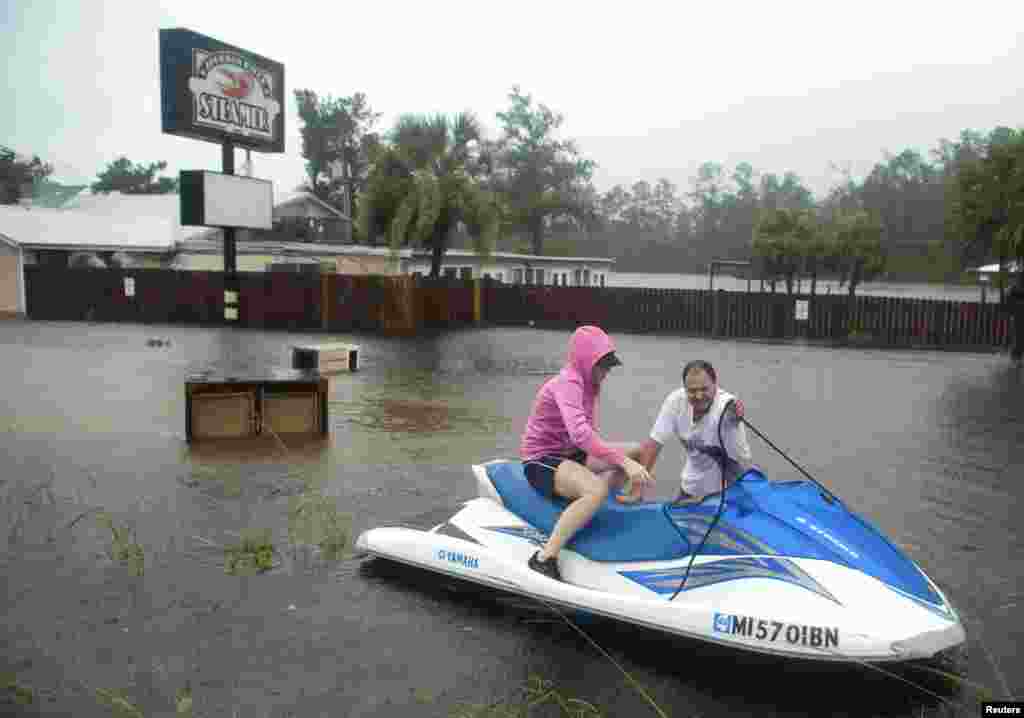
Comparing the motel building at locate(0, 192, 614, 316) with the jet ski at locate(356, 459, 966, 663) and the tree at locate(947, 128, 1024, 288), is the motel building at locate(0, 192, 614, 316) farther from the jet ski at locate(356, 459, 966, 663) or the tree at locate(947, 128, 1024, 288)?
the jet ski at locate(356, 459, 966, 663)

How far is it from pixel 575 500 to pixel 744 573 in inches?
44.1

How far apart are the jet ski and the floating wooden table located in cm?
523

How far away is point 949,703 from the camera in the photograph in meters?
4.36

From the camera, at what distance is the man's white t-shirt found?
5.73 m

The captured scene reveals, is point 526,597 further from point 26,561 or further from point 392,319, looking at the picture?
point 392,319

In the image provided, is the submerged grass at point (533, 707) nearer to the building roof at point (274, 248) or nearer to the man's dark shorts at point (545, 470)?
the man's dark shorts at point (545, 470)

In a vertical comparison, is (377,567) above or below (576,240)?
below

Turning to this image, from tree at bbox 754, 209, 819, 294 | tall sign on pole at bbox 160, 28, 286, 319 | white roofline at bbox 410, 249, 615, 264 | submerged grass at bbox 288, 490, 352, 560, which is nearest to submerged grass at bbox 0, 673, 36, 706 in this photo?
submerged grass at bbox 288, 490, 352, 560

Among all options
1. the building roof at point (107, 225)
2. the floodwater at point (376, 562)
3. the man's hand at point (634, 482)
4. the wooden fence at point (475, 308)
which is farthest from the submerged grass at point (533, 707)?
the building roof at point (107, 225)

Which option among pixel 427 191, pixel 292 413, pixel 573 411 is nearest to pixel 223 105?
pixel 427 191

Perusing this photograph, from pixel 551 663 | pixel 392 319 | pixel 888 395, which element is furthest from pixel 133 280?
Answer: pixel 551 663

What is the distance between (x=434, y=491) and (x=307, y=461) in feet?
5.85

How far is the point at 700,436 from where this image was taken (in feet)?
19.2

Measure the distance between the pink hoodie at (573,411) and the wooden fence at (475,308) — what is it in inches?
974
